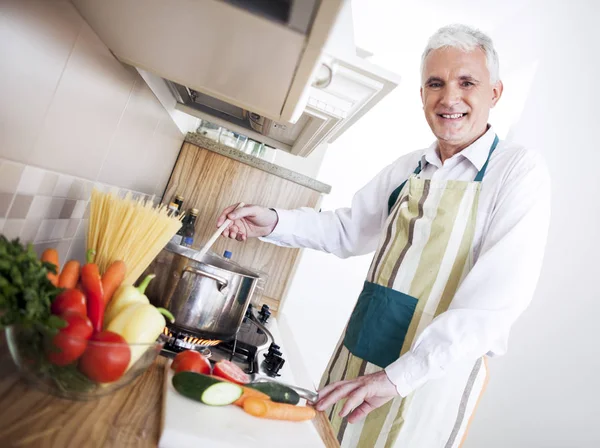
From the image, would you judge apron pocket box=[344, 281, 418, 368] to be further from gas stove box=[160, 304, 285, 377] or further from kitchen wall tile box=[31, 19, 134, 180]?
kitchen wall tile box=[31, 19, 134, 180]

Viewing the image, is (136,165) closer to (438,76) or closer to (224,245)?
(224,245)

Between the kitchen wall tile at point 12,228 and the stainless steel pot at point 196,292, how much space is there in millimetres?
259

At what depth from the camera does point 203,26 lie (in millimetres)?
521

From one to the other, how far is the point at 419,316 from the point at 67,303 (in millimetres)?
844

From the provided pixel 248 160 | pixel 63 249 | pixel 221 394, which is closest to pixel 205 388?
pixel 221 394

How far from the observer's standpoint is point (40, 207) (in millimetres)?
692

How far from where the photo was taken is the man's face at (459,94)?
1.17 m

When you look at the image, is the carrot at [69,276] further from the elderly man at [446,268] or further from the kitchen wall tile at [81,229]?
the elderly man at [446,268]

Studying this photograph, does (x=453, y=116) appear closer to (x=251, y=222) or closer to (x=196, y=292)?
(x=251, y=222)

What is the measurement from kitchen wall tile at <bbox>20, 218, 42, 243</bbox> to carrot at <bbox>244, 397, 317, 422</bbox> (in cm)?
41

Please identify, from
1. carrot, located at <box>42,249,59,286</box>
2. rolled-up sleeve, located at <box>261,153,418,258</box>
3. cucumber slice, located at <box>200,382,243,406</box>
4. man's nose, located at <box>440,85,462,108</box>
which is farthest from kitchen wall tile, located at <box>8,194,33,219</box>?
man's nose, located at <box>440,85,462,108</box>

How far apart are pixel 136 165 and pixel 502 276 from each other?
0.89m

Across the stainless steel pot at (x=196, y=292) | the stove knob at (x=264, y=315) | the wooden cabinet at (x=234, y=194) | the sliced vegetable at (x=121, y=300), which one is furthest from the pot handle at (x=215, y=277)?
the wooden cabinet at (x=234, y=194)

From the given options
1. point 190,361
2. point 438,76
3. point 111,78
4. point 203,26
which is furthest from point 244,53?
point 438,76
